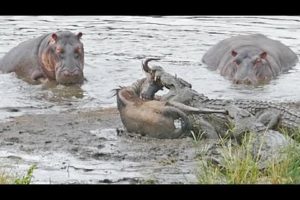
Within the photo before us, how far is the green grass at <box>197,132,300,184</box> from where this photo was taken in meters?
6.68

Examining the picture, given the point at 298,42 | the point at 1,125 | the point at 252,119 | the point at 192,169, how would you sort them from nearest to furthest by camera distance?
the point at 192,169, the point at 252,119, the point at 1,125, the point at 298,42

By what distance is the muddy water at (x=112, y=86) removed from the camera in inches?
302

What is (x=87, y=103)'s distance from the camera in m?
10.6

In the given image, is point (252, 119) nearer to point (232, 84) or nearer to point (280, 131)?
point (280, 131)

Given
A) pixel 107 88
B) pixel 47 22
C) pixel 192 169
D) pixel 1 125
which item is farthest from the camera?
pixel 47 22

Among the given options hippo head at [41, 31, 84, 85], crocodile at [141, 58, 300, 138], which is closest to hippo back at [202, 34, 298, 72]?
hippo head at [41, 31, 84, 85]

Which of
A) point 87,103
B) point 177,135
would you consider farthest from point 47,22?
point 177,135

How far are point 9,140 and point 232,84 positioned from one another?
14.7ft

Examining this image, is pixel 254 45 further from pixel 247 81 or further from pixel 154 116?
pixel 154 116

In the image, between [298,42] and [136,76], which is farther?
[298,42]

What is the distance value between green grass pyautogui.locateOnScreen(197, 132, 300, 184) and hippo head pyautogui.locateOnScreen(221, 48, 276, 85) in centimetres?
539

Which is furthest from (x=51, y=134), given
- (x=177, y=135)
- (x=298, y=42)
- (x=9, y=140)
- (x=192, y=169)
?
(x=298, y=42)

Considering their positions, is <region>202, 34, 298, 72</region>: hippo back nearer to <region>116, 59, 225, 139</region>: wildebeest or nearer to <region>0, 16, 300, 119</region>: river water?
<region>0, 16, 300, 119</region>: river water

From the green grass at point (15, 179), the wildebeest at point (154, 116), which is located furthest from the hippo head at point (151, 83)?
the green grass at point (15, 179)
